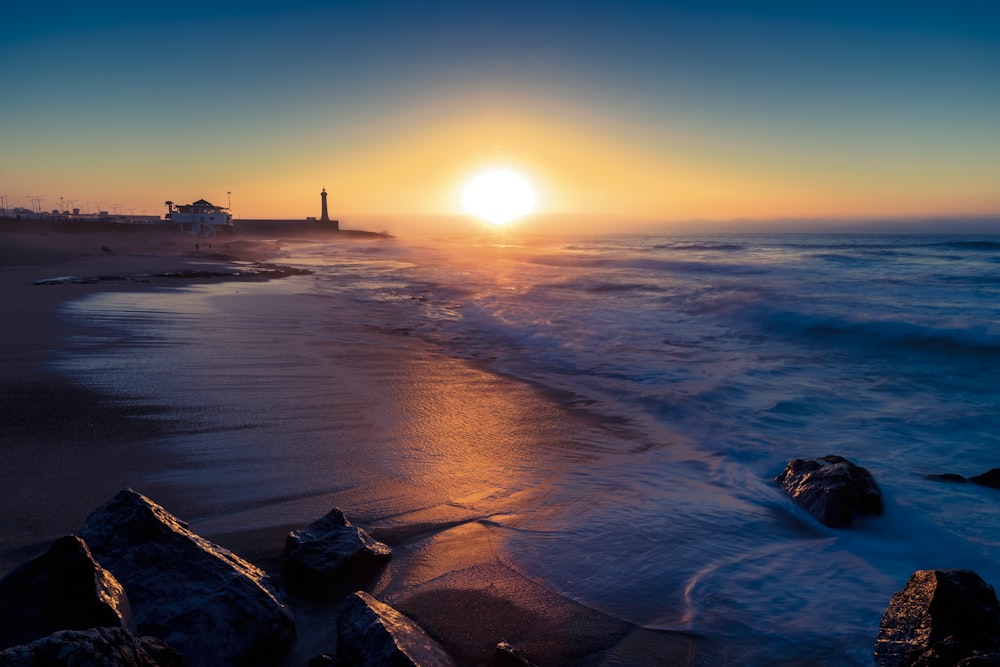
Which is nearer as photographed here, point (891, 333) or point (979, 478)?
point (979, 478)

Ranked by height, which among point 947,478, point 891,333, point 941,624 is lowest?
point 947,478

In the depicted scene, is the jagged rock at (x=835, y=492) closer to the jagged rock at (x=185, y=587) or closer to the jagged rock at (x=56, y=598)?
the jagged rock at (x=185, y=587)

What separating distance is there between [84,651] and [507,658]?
1459 millimetres

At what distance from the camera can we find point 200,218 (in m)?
71.4

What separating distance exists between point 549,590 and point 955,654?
67.6 inches

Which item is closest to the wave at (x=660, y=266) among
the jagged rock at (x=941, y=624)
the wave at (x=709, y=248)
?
the wave at (x=709, y=248)

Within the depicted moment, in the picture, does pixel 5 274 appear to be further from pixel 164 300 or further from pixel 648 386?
pixel 648 386

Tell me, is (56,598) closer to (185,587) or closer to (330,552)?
(185,587)

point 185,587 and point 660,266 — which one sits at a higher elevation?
point 660,266

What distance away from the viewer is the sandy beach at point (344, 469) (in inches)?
110

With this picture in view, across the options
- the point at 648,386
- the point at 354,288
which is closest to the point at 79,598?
the point at 648,386

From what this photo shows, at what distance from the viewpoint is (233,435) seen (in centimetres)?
497

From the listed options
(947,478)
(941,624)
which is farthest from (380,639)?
(947,478)

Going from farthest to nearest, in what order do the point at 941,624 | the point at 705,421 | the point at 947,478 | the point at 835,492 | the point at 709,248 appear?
the point at 709,248 → the point at 705,421 → the point at 947,478 → the point at 835,492 → the point at 941,624
